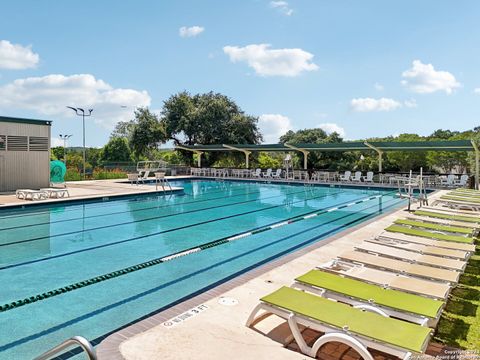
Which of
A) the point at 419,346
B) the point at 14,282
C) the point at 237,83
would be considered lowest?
the point at 14,282

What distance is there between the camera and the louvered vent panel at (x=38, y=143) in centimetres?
1406

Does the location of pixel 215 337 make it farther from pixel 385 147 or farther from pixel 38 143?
pixel 385 147

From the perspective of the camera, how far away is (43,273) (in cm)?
538

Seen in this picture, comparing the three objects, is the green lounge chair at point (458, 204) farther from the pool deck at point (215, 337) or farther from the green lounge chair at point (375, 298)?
the pool deck at point (215, 337)

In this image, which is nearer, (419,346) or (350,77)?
(419,346)

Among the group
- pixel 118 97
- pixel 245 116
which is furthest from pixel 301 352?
pixel 118 97

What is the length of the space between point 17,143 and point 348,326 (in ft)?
47.7

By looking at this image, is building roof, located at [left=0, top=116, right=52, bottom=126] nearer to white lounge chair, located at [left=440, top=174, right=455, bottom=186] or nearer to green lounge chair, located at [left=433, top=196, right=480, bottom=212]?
green lounge chair, located at [left=433, top=196, right=480, bottom=212]

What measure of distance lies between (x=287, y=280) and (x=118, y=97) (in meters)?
30.7

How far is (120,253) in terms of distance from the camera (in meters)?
6.44

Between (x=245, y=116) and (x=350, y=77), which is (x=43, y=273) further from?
(x=245, y=116)

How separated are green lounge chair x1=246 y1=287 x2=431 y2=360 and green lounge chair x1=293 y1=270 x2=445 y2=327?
0.21m

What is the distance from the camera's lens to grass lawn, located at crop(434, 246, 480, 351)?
3119 millimetres

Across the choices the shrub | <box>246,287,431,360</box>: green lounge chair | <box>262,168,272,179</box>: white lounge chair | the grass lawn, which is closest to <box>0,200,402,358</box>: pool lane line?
<box>246,287,431,360</box>: green lounge chair
